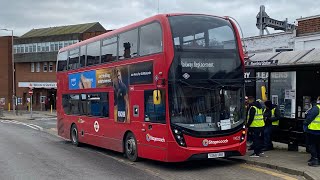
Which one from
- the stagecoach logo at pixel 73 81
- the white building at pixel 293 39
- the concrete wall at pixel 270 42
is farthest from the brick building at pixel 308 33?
the stagecoach logo at pixel 73 81

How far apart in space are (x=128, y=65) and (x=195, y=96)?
8.31ft

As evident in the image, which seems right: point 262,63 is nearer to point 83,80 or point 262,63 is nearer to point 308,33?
point 83,80

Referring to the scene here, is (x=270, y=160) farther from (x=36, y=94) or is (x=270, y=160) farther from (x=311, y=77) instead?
(x=36, y=94)

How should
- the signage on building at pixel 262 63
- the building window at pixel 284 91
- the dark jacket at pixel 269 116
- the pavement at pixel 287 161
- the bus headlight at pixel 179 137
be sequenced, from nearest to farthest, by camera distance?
the pavement at pixel 287 161 < the bus headlight at pixel 179 137 < the dark jacket at pixel 269 116 < the signage on building at pixel 262 63 < the building window at pixel 284 91

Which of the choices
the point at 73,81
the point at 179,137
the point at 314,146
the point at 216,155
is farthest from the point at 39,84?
the point at 314,146

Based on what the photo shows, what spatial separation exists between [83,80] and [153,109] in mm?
5533

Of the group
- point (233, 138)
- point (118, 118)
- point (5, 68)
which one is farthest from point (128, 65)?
point (5, 68)

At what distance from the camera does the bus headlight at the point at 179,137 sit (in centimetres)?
985

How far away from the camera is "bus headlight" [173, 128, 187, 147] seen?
9847 mm

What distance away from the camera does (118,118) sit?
12477 millimetres

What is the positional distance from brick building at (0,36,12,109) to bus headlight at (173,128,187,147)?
181ft

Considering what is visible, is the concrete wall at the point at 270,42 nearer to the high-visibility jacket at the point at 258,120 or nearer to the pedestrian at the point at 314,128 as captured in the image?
the high-visibility jacket at the point at 258,120

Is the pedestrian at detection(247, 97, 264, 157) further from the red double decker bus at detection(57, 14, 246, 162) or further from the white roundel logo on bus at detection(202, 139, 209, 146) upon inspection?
the white roundel logo on bus at detection(202, 139, 209, 146)

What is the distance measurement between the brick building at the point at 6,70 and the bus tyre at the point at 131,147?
52.6 metres
